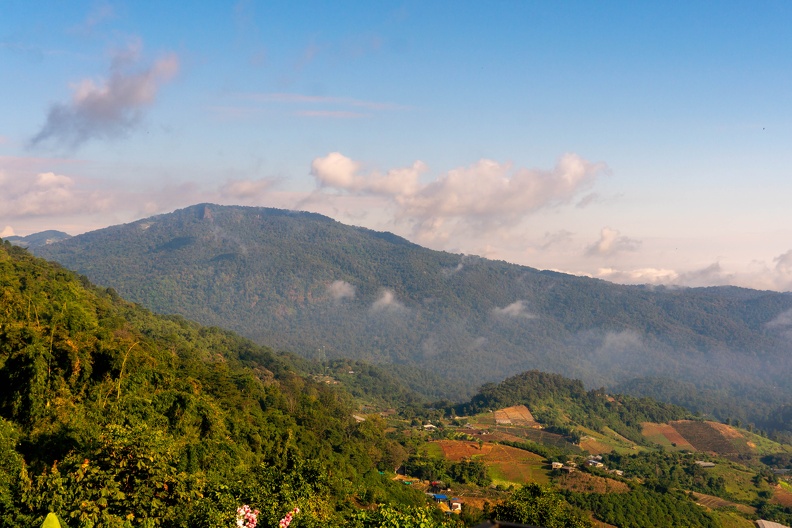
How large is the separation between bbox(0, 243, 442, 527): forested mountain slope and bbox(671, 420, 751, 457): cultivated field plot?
86.4 meters

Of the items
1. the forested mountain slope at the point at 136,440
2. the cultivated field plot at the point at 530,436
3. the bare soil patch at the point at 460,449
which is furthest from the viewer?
the cultivated field plot at the point at 530,436

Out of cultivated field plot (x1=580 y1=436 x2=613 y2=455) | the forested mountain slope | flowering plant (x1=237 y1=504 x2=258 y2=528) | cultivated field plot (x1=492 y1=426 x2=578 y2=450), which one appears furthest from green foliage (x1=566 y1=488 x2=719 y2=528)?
flowering plant (x1=237 y1=504 x2=258 y2=528)

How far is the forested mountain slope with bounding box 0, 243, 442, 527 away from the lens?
44.1ft

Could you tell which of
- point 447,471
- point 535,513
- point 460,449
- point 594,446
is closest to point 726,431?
point 594,446

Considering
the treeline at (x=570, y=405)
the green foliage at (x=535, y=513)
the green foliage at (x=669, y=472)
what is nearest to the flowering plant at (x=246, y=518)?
the green foliage at (x=535, y=513)

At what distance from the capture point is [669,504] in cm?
5869

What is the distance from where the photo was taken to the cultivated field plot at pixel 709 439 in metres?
117

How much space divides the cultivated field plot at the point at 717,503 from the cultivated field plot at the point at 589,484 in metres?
10.5

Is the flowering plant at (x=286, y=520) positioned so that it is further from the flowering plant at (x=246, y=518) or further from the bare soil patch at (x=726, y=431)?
the bare soil patch at (x=726, y=431)

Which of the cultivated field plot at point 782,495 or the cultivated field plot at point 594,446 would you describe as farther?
the cultivated field plot at point 594,446

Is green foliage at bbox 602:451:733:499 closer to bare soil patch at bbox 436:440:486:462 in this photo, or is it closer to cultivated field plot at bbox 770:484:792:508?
cultivated field plot at bbox 770:484:792:508

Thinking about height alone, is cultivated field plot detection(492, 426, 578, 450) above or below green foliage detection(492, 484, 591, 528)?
below

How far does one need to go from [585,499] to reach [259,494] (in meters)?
53.5

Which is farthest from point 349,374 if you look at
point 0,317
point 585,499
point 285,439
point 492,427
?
point 0,317
